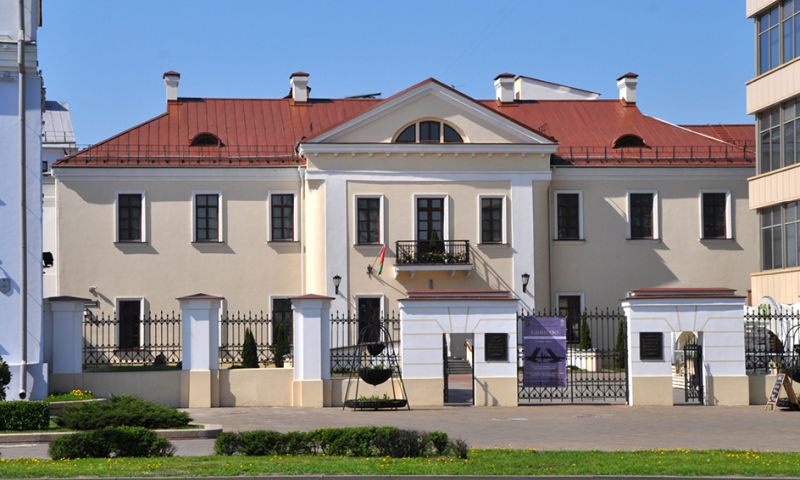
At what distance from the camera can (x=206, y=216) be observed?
42.7 m

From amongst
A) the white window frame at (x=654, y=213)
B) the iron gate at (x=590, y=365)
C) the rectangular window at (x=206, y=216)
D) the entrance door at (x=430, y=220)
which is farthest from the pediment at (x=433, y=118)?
the iron gate at (x=590, y=365)

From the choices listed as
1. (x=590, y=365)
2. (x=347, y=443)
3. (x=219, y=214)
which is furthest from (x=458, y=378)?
(x=347, y=443)

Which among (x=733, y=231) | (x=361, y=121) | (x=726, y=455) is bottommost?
(x=726, y=455)

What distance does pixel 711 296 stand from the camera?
A: 26.2m

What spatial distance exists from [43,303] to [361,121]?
1742cm

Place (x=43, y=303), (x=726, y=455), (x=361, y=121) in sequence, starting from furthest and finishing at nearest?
(x=361, y=121)
(x=43, y=303)
(x=726, y=455)

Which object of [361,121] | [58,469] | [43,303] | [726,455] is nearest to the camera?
[58,469]

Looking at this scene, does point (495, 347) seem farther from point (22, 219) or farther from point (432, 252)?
point (432, 252)

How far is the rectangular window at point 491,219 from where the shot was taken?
42.2 meters

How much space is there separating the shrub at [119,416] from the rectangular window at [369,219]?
2196cm

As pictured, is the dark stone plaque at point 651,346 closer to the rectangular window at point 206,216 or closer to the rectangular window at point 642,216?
the rectangular window at point 642,216

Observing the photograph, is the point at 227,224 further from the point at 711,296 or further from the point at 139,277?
the point at 711,296

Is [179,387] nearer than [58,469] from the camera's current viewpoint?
No

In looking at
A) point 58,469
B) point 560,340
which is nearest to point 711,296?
point 560,340
